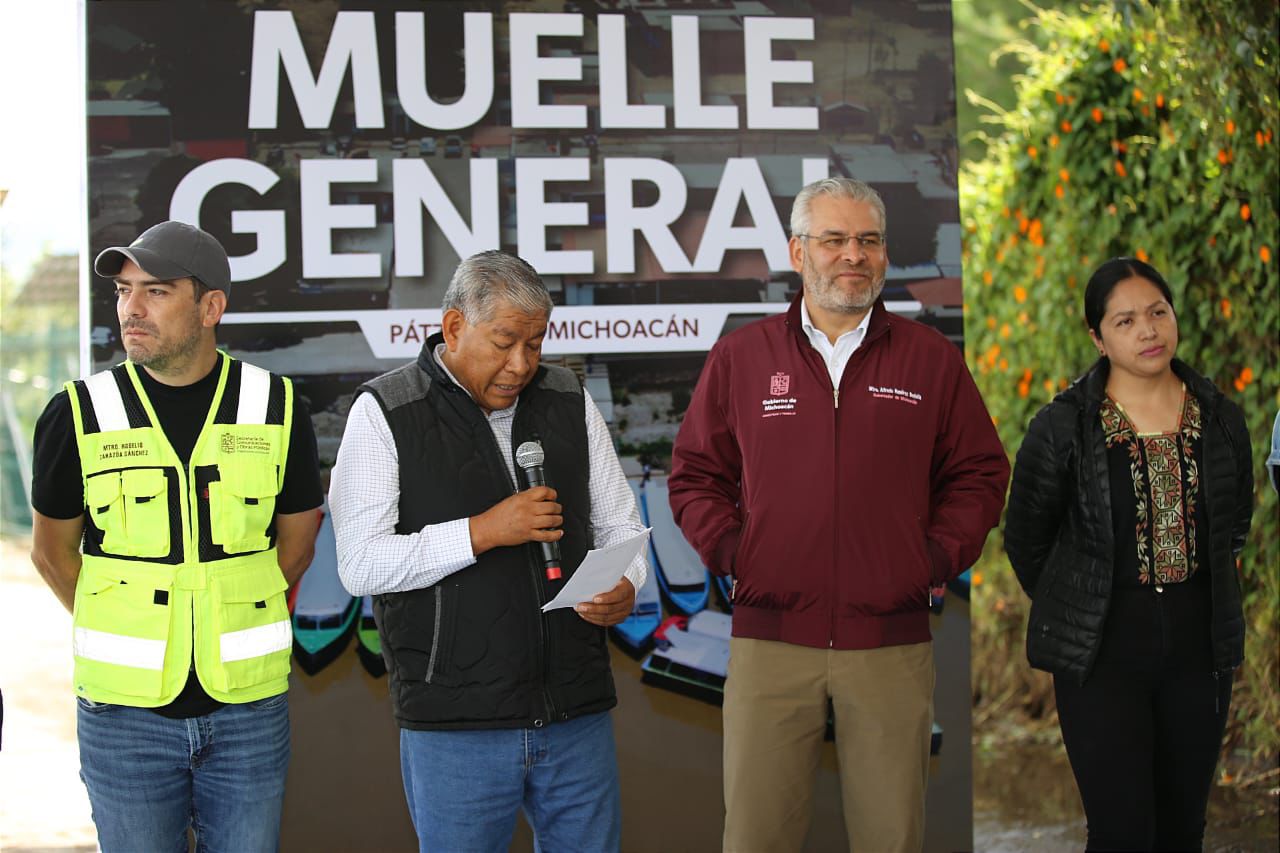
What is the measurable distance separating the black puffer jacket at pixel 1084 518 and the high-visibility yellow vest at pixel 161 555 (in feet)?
6.54

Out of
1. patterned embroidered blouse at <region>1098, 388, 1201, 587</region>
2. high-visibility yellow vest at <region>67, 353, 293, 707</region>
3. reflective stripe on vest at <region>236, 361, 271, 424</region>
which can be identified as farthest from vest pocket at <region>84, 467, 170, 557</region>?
patterned embroidered blouse at <region>1098, 388, 1201, 587</region>

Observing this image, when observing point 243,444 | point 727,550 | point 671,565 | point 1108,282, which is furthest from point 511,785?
point 1108,282

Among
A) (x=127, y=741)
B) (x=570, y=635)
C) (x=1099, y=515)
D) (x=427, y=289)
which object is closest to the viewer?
(x=127, y=741)

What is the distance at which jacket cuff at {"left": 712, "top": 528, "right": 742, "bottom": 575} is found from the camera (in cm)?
347

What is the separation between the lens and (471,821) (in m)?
2.97

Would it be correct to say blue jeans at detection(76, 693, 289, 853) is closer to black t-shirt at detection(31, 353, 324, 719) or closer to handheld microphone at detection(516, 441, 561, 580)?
black t-shirt at detection(31, 353, 324, 719)

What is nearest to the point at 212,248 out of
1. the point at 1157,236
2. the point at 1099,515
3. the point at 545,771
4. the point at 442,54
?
the point at 545,771

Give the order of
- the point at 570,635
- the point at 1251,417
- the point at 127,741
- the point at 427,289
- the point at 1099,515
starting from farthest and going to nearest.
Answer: the point at 1251,417
the point at 427,289
the point at 1099,515
the point at 570,635
the point at 127,741

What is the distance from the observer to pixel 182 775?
2.95 m

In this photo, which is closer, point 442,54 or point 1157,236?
point 442,54

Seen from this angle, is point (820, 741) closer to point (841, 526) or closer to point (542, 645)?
point (841, 526)

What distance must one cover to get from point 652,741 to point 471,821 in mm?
1696

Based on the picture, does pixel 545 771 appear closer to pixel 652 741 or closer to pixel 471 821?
pixel 471 821

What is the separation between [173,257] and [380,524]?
765mm
